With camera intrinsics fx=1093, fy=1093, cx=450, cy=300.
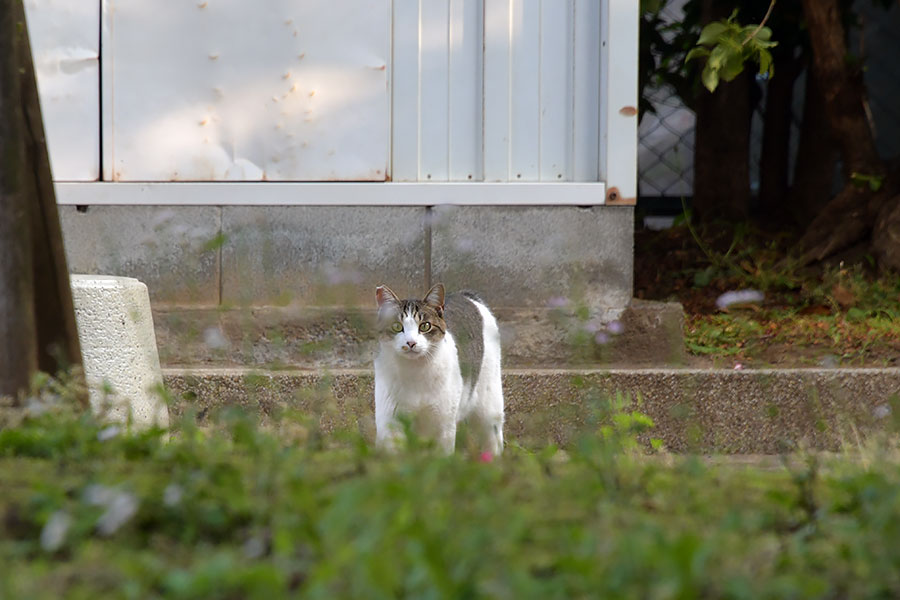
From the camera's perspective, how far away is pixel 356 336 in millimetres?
5137

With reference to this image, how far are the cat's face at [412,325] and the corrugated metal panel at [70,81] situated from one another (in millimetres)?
2003

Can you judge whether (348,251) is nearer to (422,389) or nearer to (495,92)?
(495,92)

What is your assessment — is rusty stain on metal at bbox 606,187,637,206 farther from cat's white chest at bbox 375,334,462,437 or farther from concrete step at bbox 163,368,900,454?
cat's white chest at bbox 375,334,462,437

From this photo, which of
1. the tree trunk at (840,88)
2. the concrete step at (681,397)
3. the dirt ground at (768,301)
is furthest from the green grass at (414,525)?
the tree trunk at (840,88)

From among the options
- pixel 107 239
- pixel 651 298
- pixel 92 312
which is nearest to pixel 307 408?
pixel 92 312

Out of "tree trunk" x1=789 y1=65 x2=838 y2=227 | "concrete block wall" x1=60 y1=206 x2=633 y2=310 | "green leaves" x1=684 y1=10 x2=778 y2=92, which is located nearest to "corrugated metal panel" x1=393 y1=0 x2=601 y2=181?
"concrete block wall" x1=60 y1=206 x2=633 y2=310

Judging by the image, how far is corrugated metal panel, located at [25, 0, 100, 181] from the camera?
5137mm

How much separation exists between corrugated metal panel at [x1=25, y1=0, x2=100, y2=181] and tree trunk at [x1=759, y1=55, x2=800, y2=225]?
460 centimetres

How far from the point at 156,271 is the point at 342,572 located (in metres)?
4.10

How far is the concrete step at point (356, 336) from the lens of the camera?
16.8 feet

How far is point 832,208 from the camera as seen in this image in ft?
21.3

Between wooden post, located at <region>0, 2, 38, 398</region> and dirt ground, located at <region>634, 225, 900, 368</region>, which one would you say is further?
dirt ground, located at <region>634, 225, 900, 368</region>

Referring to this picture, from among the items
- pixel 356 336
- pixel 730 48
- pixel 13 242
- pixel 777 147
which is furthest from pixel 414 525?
pixel 777 147

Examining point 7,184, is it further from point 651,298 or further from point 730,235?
point 730,235
